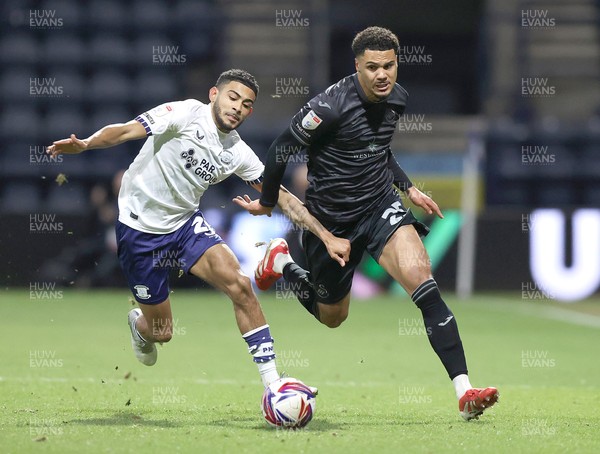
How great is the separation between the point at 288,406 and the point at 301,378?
2563 mm

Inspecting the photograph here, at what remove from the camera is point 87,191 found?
701 inches

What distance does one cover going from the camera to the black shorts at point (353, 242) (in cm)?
718

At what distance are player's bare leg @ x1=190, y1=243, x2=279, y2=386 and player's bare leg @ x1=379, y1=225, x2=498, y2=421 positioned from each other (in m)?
0.90

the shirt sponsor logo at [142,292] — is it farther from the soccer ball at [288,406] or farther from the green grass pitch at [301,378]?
the soccer ball at [288,406]

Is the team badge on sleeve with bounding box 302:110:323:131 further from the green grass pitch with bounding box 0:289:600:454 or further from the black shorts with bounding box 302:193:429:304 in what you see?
the green grass pitch with bounding box 0:289:600:454

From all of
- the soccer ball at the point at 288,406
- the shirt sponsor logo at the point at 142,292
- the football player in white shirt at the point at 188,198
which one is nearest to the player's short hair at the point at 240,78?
the football player in white shirt at the point at 188,198

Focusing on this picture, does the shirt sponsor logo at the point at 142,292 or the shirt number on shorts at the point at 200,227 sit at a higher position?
the shirt number on shorts at the point at 200,227

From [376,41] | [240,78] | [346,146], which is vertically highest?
[376,41]

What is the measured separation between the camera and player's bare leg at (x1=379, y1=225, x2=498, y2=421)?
22.0 ft

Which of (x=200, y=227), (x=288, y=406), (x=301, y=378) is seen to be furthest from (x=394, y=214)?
(x=301, y=378)

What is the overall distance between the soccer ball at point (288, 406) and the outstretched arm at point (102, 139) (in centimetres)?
177

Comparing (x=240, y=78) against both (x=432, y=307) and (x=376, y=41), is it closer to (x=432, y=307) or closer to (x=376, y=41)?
(x=376, y=41)

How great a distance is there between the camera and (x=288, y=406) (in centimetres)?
632

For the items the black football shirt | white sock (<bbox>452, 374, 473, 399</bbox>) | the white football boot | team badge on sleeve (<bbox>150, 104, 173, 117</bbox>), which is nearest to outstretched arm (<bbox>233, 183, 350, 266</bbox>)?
the black football shirt
